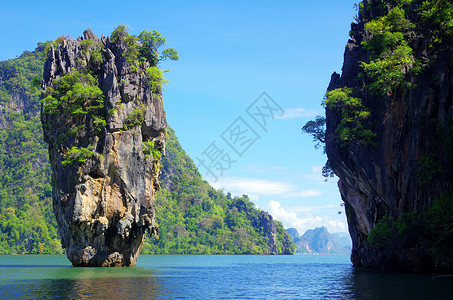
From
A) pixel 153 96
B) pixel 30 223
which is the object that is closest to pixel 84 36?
pixel 153 96

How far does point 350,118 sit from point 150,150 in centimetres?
1805

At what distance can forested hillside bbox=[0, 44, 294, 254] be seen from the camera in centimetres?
9950

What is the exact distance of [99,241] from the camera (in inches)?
1518

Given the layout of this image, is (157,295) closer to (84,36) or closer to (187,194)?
(84,36)

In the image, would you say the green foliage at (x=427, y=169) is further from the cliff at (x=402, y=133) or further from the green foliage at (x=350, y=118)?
the green foliage at (x=350, y=118)

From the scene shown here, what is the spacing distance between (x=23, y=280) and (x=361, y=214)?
2663 cm

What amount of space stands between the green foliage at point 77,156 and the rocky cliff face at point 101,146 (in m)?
0.08

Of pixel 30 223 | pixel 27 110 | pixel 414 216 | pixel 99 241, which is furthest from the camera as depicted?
pixel 27 110

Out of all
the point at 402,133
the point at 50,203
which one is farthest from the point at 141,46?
the point at 50,203

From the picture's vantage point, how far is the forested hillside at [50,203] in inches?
3917

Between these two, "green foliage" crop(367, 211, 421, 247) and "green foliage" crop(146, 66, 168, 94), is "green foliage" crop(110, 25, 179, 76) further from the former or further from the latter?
"green foliage" crop(367, 211, 421, 247)

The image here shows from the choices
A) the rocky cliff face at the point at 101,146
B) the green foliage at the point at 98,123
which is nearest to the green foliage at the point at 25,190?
the rocky cliff face at the point at 101,146

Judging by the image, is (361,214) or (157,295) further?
(361,214)

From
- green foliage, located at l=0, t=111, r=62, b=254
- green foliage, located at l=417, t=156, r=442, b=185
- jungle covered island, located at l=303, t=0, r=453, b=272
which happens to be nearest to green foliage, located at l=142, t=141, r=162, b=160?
jungle covered island, located at l=303, t=0, r=453, b=272
